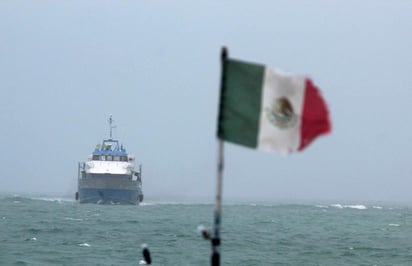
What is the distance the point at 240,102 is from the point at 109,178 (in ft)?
315

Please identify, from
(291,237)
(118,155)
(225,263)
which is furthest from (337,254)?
(118,155)

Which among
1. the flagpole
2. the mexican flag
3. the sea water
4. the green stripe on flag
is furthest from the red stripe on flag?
the sea water

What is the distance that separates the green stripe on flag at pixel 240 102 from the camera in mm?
9531

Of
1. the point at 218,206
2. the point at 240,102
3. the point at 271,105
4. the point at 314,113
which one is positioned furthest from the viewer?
the point at 218,206

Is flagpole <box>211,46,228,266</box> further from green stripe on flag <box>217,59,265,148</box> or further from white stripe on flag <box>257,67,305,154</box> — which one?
white stripe on flag <box>257,67,305,154</box>

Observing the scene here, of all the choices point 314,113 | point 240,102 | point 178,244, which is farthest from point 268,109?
point 178,244

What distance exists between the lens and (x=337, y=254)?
167 ft

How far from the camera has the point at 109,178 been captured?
4119 inches

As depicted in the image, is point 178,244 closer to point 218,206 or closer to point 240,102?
point 218,206

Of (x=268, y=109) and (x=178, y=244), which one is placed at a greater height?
(x=268, y=109)

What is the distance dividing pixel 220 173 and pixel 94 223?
64564 mm

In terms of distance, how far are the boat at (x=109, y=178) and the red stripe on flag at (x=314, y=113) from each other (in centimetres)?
9564

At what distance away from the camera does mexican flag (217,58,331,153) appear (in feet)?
30.7

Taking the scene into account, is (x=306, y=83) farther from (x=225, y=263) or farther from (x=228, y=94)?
(x=225, y=263)
